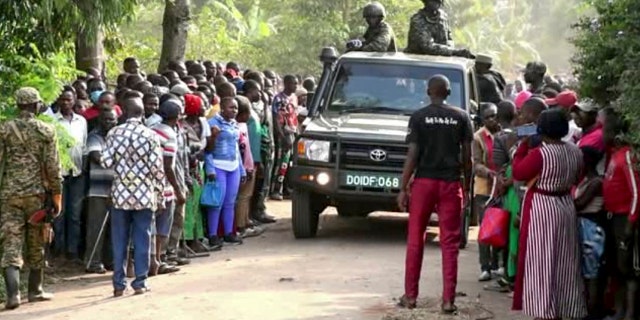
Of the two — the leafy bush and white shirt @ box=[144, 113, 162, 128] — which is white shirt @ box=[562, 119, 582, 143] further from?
the leafy bush

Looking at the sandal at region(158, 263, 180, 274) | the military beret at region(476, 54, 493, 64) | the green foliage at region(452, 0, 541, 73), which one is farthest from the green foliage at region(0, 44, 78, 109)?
the green foliage at region(452, 0, 541, 73)

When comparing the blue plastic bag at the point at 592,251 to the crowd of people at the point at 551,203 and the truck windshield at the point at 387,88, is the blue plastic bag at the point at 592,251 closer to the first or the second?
the crowd of people at the point at 551,203

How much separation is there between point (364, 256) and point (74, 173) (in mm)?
2938

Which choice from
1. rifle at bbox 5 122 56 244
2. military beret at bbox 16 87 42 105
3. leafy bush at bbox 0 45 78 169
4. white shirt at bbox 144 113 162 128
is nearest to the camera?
military beret at bbox 16 87 42 105

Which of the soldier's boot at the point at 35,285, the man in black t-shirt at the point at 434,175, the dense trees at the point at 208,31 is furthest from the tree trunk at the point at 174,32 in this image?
the man in black t-shirt at the point at 434,175

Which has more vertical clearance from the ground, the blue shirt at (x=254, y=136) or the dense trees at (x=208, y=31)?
the dense trees at (x=208, y=31)

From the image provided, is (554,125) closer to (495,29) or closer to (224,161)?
(224,161)

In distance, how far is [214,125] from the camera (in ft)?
39.8

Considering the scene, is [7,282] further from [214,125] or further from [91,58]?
[91,58]

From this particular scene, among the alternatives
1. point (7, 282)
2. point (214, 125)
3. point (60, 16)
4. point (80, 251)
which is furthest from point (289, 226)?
point (7, 282)

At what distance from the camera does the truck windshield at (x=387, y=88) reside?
13.0 metres

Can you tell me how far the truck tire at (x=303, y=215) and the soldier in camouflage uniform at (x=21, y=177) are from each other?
12.2 feet

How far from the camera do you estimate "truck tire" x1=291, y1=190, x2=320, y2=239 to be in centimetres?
1259

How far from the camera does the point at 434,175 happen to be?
354 inches
